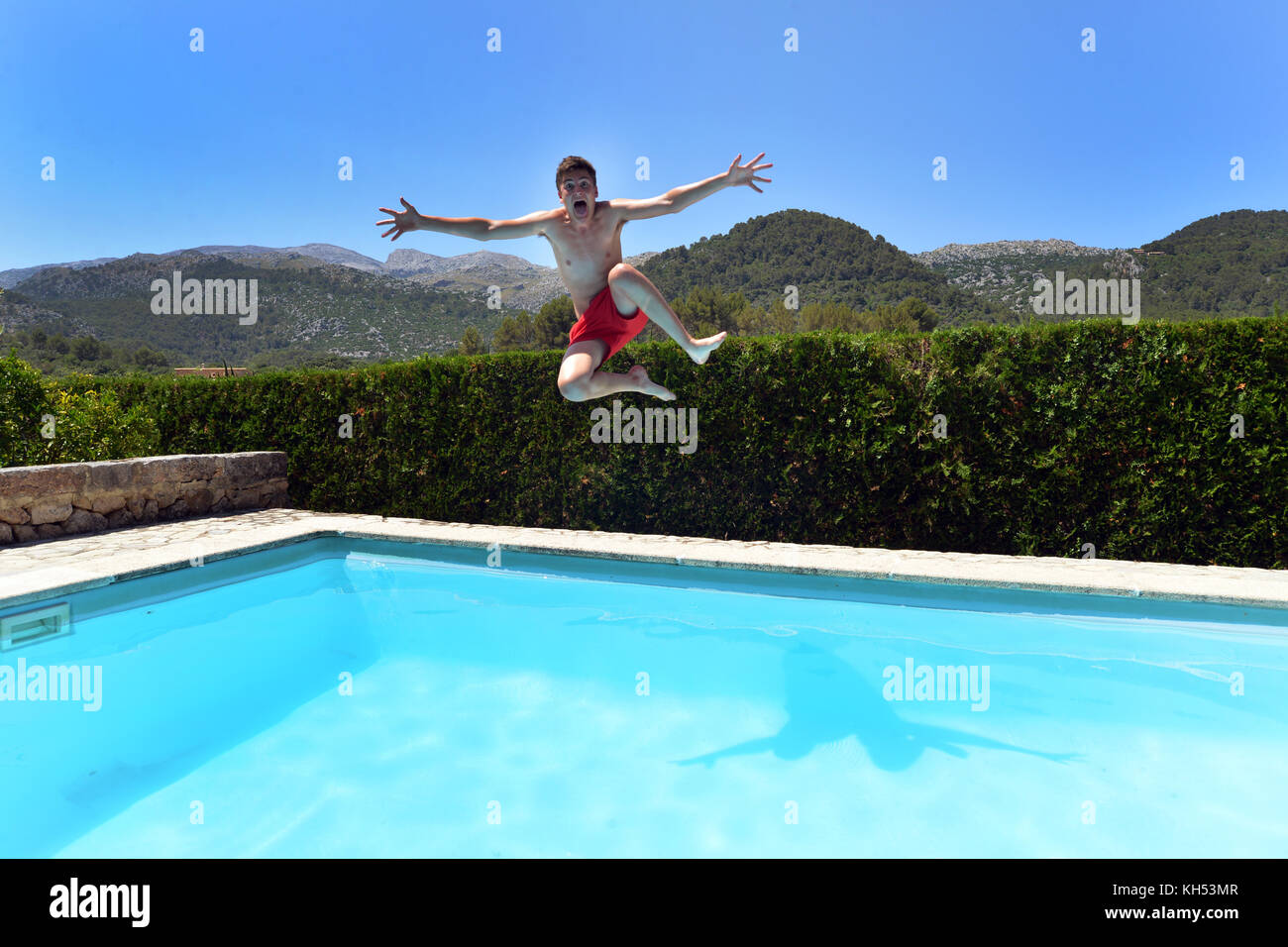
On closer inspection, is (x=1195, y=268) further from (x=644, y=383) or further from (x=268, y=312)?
(x=268, y=312)

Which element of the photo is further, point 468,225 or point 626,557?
point 626,557

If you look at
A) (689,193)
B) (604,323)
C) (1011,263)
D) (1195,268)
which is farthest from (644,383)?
(1011,263)

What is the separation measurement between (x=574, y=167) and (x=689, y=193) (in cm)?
72

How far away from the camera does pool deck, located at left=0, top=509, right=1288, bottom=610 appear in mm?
5684

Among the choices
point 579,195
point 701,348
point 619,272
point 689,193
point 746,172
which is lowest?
point 701,348

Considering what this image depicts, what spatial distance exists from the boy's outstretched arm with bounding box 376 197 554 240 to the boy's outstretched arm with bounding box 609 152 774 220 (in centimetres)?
49

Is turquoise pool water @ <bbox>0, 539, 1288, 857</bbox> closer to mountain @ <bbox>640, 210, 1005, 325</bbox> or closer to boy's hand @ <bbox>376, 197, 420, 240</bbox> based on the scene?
boy's hand @ <bbox>376, 197, 420, 240</bbox>

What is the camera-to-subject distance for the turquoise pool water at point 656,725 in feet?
10.6

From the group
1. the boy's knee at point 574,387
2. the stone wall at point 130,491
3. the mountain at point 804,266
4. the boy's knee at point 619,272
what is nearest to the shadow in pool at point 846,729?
the boy's knee at point 574,387

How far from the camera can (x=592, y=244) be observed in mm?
4316

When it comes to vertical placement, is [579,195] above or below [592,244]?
above

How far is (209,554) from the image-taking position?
23.2 feet

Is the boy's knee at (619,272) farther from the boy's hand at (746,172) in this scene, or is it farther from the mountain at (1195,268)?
the mountain at (1195,268)

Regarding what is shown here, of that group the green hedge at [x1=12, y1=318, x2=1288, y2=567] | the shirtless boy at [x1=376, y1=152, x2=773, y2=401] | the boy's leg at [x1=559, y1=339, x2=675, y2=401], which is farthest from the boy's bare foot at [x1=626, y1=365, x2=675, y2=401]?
the green hedge at [x1=12, y1=318, x2=1288, y2=567]
